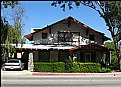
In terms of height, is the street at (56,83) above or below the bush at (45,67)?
below

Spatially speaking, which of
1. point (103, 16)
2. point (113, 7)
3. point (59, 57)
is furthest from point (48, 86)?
point (59, 57)

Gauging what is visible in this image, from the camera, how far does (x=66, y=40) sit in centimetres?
3678

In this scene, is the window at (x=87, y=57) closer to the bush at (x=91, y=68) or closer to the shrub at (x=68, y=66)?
the bush at (x=91, y=68)

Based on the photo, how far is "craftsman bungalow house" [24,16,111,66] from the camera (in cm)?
3634

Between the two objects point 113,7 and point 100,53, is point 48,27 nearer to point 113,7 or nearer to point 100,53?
point 100,53

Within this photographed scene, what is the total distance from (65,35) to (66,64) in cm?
739

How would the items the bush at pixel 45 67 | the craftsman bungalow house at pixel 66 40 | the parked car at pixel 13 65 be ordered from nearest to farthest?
the bush at pixel 45 67, the parked car at pixel 13 65, the craftsman bungalow house at pixel 66 40

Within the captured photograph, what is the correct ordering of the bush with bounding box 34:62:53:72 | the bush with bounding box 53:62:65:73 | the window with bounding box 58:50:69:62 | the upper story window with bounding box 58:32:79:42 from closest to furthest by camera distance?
the bush with bounding box 53:62:65:73, the bush with bounding box 34:62:53:72, the window with bounding box 58:50:69:62, the upper story window with bounding box 58:32:79:42

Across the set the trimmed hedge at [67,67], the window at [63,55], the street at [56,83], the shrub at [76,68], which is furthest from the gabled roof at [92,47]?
the street at [56,83]

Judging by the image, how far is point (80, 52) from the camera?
36.6 m

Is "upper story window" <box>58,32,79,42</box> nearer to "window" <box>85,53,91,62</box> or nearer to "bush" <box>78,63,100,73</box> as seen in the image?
"window" <box>85,53,91,62</box>

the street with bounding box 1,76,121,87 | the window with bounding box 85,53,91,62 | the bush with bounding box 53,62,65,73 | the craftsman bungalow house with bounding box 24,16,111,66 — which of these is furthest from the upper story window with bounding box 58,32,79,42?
the street with bounding box 1,76,121,87

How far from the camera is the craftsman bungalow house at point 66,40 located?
119ft

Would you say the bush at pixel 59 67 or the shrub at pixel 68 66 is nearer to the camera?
the bush at pixel 59 67
